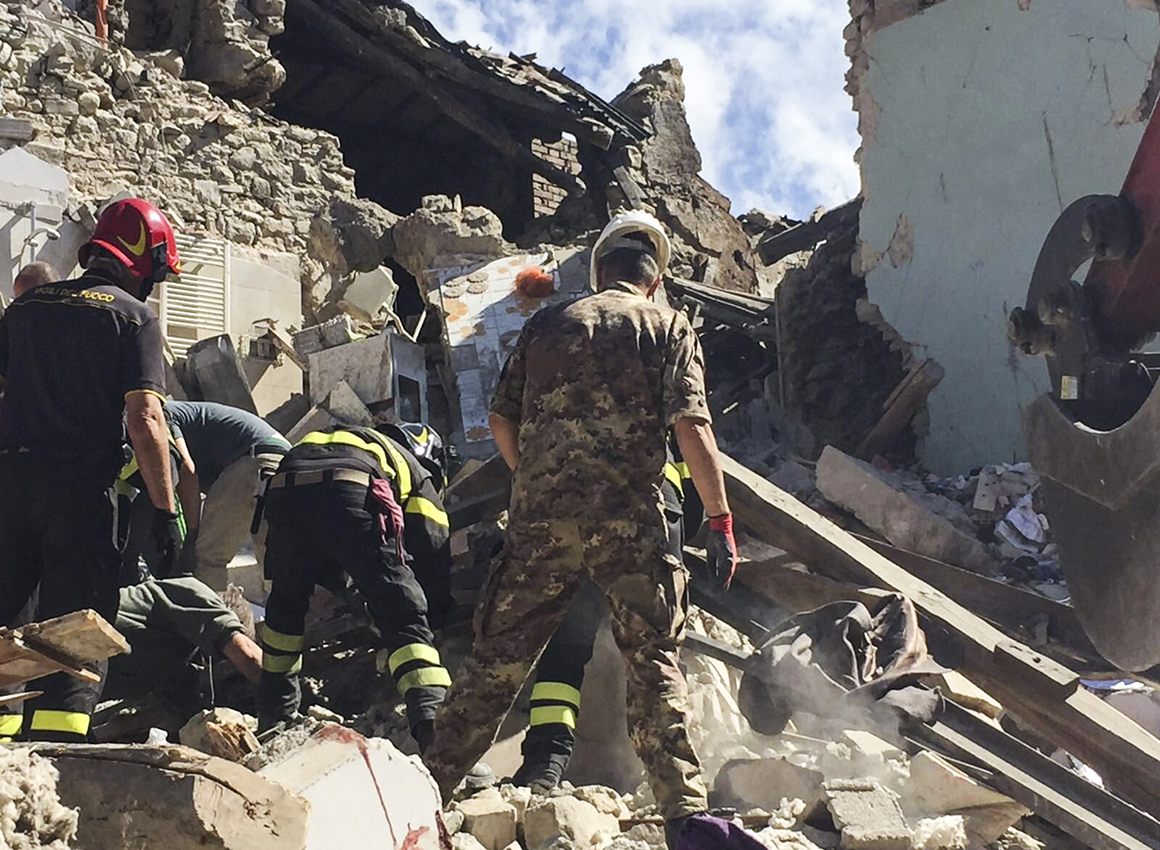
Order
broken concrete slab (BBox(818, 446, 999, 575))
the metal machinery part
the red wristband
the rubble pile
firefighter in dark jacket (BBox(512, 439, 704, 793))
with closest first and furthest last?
the rubble pile → the metal machinery part → the red wristband → firefighter in dark jacket (BBox(512, 439, 704, 793)) → broken concrete slab (BBox(818, 446, 999, 575))

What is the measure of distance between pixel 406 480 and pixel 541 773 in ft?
3.36

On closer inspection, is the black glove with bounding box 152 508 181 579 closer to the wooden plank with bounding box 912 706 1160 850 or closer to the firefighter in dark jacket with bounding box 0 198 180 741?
the firefighter in dark jacket with bounding box 0 198 180 741

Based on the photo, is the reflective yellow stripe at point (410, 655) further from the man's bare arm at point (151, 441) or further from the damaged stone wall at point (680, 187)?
the damaged stone wall at point (680, 187)

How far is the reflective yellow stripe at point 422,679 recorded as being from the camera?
326 centimetres

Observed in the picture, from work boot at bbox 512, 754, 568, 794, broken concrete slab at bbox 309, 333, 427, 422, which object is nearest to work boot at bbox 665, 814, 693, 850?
work boot at bbox 512, 754, 568, 794

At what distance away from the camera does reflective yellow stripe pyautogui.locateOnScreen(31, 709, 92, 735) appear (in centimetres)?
283

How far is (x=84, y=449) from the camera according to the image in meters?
3.14

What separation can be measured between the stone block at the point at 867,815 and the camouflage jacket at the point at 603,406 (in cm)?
86

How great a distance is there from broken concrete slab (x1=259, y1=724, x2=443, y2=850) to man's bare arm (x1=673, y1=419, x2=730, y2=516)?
3.95 ft

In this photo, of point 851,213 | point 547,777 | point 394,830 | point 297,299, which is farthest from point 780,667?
point 851,213

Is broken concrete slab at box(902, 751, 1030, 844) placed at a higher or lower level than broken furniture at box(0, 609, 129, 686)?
lower

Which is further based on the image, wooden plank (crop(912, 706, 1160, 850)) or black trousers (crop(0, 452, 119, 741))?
black trousers (crop(0, 452, 119, 741))

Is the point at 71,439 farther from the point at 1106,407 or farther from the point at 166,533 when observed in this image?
the point at 1106,407

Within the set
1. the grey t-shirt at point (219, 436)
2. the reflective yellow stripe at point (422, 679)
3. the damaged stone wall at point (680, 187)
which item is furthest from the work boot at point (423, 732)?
→ the damaged stone wall at point (680, 187)
